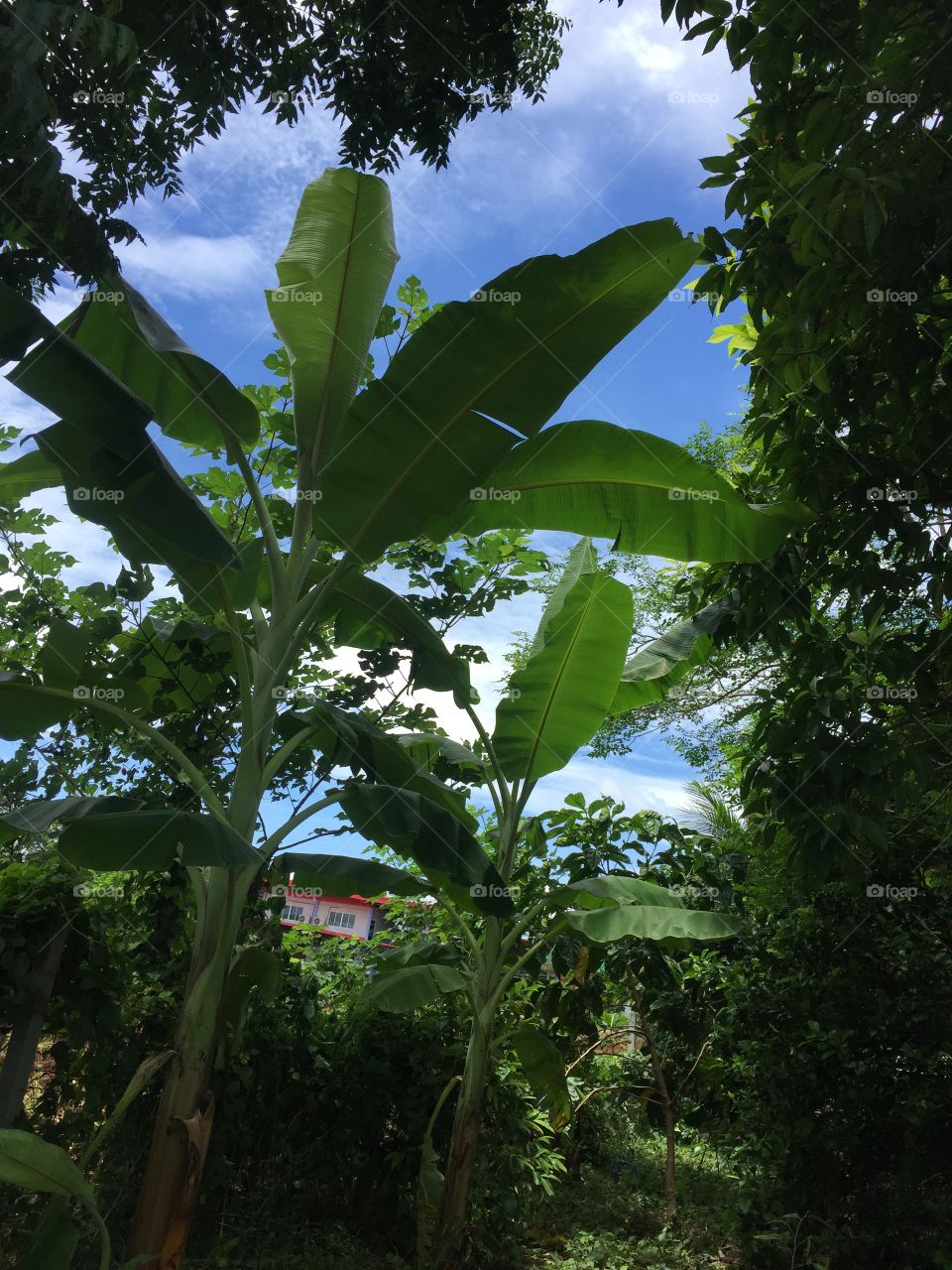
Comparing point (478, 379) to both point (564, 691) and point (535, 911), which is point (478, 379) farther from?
point (535, 911)

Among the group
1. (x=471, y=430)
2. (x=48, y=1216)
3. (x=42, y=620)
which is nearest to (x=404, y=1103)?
(x=48, y=1216)

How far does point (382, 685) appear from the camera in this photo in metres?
4.81

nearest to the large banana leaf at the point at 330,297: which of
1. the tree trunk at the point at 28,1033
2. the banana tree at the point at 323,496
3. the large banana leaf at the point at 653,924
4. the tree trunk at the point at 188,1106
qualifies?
the banana tree at the point at 323,496

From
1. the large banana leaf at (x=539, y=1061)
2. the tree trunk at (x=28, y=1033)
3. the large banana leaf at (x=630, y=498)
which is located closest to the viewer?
the tree trunk at (x=28, y=1033)

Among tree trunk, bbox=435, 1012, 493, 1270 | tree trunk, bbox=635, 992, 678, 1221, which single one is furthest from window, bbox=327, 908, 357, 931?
tree trunk, bbox=435, 1012, 493, 1270

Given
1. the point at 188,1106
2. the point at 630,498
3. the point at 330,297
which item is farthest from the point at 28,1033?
the point at 630,498

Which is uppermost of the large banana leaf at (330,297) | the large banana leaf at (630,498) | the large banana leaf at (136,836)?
the large banana leaf at (330,297)

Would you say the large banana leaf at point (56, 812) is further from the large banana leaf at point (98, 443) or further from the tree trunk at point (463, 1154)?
the tree trunk at point (463, 1154)

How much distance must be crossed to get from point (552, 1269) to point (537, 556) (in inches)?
148

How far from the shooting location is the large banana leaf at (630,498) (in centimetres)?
399

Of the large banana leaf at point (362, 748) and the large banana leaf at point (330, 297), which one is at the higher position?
the large banana leaf at point (330, 297)

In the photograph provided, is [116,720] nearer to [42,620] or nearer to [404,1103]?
[42,620]

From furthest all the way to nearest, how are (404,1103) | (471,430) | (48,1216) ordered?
1. (404,1103)
2. (471,430)
3. (48,1216)

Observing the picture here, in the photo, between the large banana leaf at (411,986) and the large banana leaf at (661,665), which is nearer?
the large banana leaf at (411,986)
